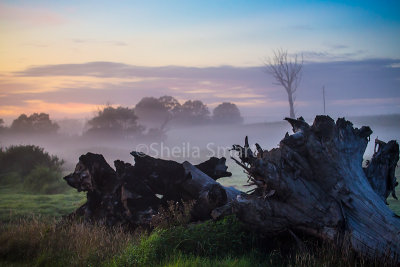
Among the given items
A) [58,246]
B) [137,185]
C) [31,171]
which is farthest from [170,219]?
[31,171]

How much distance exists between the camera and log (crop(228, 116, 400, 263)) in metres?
7.70

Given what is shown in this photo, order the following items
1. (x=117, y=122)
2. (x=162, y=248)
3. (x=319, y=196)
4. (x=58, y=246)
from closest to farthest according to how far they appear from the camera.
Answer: (x=319, y=196) < (x=162, y=248) < (x=58, y=246) < (x=117, y=122)

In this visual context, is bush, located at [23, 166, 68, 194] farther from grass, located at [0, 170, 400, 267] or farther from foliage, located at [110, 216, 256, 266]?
Answer: foliage, located at [110, 216, 256, 266]

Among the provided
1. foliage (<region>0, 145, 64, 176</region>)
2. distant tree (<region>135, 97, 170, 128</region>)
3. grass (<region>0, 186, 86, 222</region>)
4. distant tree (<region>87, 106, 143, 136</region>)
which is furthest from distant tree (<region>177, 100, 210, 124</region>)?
grass (<region>0, 186, 86, 222</region>)

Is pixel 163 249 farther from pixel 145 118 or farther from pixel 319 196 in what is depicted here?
pixel 145 118

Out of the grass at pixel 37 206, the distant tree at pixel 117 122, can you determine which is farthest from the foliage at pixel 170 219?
the distant tree at pixel 117 122

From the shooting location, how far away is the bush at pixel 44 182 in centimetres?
2638

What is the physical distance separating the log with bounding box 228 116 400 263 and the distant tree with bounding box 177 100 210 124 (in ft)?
330

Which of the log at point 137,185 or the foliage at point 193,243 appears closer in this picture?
the foliage at point 193,243

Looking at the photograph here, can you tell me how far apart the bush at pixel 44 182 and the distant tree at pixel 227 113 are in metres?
96.7

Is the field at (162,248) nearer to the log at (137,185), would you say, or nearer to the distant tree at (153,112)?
the log at (137,185)

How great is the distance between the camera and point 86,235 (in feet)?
34.4

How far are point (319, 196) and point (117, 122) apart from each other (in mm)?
80995

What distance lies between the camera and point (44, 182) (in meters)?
27.3
